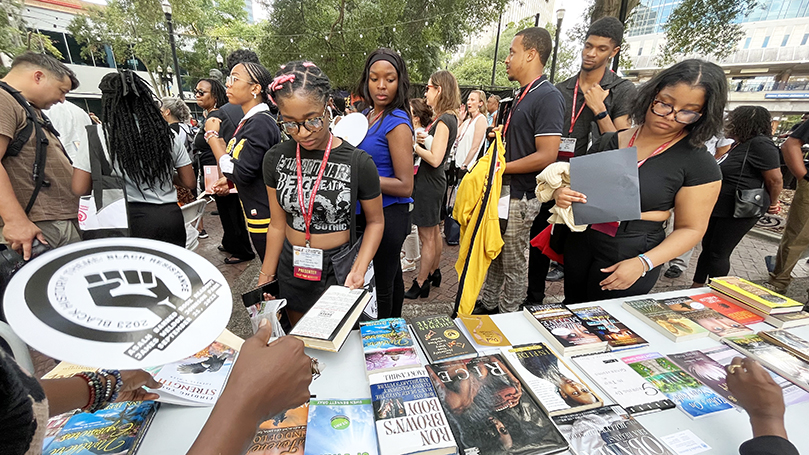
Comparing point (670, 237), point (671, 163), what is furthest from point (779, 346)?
point (671, 163)

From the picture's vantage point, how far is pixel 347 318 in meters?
1.30

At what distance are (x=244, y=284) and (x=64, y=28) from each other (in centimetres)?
2664

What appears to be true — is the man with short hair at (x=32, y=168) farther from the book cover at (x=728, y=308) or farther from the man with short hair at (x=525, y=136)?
the book cover at (x=728, y=308)

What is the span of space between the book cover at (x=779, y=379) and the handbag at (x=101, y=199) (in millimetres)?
3129

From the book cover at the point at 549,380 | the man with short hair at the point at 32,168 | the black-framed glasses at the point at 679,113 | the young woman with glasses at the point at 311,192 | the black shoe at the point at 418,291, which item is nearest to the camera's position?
the book cover at the point at 549,380

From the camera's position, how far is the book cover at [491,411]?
88cm

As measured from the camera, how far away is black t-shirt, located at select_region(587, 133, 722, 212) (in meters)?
1.55

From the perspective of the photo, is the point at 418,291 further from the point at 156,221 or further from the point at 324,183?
the point at 156,221

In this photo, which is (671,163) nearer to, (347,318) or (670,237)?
(670,237)

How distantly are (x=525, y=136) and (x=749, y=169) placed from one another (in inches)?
97.1

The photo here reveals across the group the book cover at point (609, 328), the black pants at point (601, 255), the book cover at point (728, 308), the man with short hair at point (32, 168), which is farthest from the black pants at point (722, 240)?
the man with short hair at point (32, 168)

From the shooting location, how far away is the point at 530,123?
93.2 inches

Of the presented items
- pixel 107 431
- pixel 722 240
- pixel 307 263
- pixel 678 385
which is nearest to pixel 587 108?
pixel 722 240

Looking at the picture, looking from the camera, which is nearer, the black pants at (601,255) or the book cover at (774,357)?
the book cover at (774,357)
